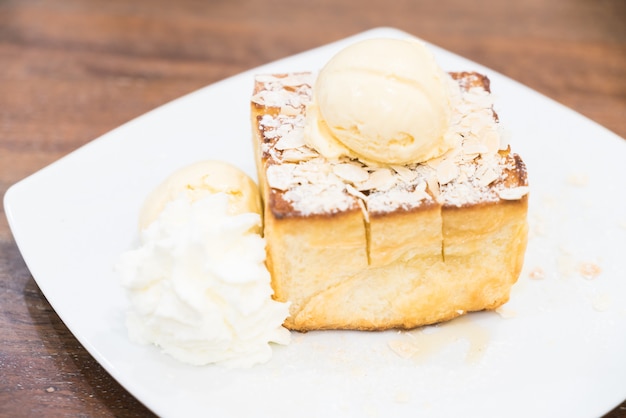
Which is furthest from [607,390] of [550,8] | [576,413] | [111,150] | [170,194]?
[550,8]

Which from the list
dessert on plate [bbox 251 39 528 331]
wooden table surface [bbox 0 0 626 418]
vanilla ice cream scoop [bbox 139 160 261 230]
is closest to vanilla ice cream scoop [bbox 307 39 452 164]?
dessert on plate [bbox 251 39 528 331]

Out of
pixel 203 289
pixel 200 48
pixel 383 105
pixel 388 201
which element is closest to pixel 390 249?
pixel 388 201

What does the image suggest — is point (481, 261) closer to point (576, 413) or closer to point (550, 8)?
point (576, 413)

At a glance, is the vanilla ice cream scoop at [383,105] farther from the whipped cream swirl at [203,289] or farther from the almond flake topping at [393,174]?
the whipped cream swirl at [203,289]

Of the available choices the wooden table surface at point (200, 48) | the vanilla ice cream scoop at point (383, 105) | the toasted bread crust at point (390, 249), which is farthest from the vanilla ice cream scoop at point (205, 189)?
the wooden table surface at point (200, 48)

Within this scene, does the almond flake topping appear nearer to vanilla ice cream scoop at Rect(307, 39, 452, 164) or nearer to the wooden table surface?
vanilla ice cream scoop at Rect(307, 39, 452, 164)

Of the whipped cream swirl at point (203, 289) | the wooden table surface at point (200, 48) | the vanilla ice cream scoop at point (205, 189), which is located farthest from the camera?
the wooden table surface at point (200, 48)
